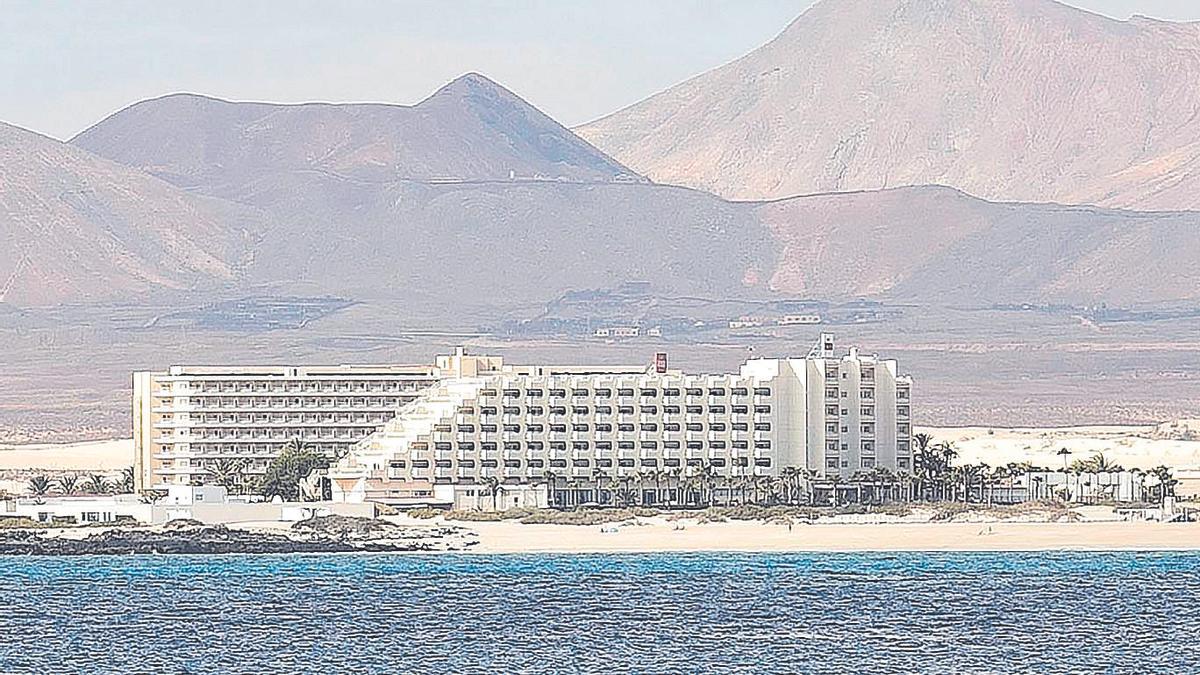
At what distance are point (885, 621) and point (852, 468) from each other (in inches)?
1687

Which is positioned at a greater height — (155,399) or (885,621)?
(155,399)

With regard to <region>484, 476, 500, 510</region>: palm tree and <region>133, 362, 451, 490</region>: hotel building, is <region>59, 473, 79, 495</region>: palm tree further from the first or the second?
<region>484, 476, 500, 510</region>: palm tree

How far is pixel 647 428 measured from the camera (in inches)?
4397

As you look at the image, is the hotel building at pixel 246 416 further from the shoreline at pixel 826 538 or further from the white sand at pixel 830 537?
the shoreline at pixel 826 538

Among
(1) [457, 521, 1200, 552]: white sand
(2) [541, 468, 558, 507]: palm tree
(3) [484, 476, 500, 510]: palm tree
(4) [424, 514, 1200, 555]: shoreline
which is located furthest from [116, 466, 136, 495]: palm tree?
(4) [424, 514, 1200, 555]: shoreline

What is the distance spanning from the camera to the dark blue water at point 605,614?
61844 mm

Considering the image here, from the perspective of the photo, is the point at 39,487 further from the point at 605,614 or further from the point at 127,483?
the point at 605,614

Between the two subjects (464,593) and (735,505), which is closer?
(464,593)

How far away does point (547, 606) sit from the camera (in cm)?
7488

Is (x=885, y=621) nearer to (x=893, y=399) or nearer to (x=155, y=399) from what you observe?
(x=893, y=399)

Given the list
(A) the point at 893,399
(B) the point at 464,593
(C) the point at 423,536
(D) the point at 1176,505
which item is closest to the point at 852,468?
(A) the point at 893,399

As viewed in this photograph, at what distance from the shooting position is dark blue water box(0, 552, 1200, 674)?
6184 centimetres

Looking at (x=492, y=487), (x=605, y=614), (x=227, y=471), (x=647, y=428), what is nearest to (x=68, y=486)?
(x=227, y=471)

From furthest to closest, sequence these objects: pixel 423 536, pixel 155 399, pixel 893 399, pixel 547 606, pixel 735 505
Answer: pixel 155 399 < pixel 893 399 < pixel 735 505 < pixel 423 536 < pixel 547 606
